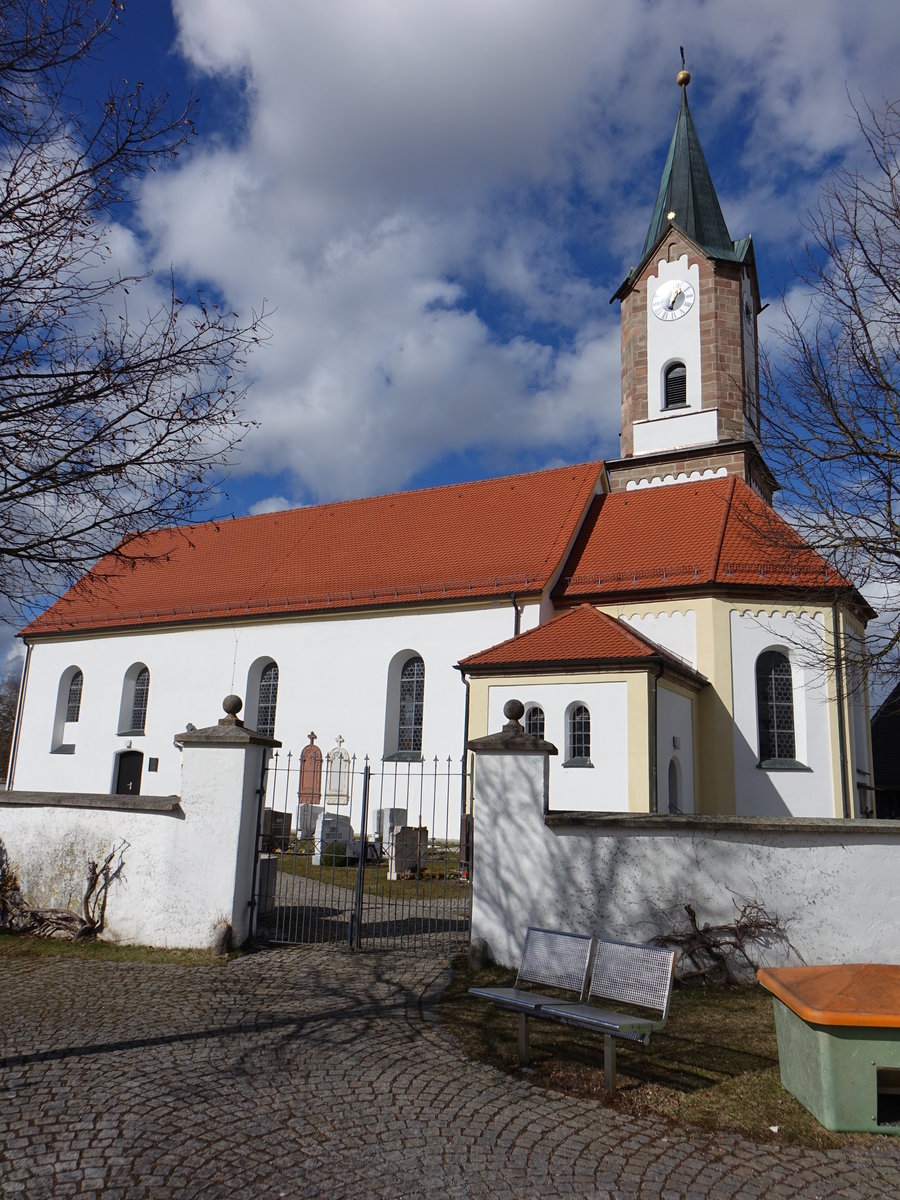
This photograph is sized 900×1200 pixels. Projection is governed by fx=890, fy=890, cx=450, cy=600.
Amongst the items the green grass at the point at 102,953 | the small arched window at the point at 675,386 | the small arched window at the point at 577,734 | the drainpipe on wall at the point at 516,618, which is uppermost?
the small arched window at the point at 675,386

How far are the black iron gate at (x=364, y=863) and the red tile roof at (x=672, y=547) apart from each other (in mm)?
5105

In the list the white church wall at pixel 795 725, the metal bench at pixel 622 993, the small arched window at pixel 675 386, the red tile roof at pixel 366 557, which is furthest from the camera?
the small arched window at pixel 675 386

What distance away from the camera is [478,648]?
1919 centimetres

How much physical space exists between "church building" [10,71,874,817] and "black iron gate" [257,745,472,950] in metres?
0.97

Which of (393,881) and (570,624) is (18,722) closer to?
(393,881)

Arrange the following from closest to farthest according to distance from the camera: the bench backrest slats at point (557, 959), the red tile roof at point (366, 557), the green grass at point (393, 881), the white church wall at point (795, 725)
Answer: the bench backrest slats at point (557, 959)
the green grass at point (393, 881)
the white church wall at point (795, 725)
the red tile roof at point (366, 557)

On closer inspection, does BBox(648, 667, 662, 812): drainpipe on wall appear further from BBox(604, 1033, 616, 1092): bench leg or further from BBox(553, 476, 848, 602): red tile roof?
BBox(604, 1033, 616, 1092): bench leg

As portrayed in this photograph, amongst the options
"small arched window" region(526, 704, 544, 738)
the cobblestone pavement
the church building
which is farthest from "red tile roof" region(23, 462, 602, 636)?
the cobblestone pavement

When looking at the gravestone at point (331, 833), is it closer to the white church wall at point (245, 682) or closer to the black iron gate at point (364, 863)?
the black iron gate at point (364, 863)

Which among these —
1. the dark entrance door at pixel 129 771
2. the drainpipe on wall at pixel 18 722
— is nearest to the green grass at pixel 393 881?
the dark entrance door at pixel 129 771

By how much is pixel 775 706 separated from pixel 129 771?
16844 millimetres

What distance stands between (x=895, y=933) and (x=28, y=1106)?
6412 millimetres

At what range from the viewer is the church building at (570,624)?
15.6 meters

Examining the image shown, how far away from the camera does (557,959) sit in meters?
6.12
